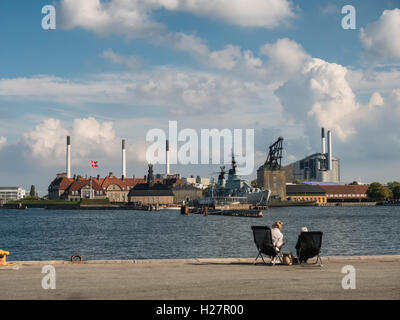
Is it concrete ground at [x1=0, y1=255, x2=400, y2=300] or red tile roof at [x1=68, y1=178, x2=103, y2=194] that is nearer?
concrete ground at [x1=0, y1=255, x2=400, y2=300]

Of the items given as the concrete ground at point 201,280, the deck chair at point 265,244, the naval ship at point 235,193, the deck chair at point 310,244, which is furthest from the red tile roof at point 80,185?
the deck chair at point 310,244

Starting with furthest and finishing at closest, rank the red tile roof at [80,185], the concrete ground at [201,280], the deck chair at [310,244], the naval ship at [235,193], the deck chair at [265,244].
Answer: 1. the red tile roof at [80,185]
2. the naval ship at [235,193]
3. the deck chair at [265,244]
4. the deck chair at [310,244]
5. the concrete ground at [201,280]

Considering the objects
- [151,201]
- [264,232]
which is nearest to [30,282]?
[264,232]

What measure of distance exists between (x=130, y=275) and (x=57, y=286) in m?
1.86

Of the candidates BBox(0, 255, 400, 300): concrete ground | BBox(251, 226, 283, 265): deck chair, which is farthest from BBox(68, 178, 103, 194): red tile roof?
BBox(0, 255, 400, 300): concrete ground

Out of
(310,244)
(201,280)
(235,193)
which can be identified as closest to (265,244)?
(310,244)

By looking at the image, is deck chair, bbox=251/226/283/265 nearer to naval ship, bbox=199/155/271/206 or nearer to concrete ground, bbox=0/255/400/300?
concrete ground, bbox=0/255/400/300

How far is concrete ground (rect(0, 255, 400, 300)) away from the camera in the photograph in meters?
9.36

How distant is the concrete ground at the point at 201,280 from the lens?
9359 millimetres

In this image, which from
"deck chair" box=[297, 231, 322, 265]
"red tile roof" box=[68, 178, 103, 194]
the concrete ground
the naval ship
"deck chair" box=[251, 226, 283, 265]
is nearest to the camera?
the concrete ground

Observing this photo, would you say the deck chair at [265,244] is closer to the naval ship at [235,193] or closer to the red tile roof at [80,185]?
the naval ship at [235,193]

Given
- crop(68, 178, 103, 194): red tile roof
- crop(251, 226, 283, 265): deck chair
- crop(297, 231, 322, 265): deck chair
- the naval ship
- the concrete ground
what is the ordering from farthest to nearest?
crop(68, 178, 103, 194): red tile roof, the naval ship, crop(251, 226, 283, 265): deck chair, crop(297, 231, 322, 265): deck chair, the concrete ground

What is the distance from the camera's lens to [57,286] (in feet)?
33.4
